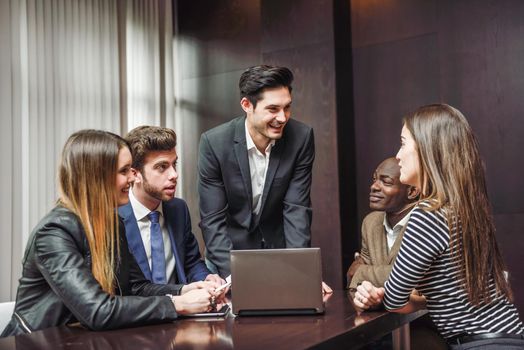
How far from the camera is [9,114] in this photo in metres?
3.99

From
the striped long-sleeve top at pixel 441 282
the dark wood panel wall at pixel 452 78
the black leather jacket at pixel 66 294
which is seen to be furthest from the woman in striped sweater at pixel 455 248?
the dark wood panel wall at pixel 452 78

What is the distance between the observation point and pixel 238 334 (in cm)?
158

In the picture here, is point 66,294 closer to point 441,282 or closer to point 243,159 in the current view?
point 441,282

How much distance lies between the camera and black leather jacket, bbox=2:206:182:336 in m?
1.69

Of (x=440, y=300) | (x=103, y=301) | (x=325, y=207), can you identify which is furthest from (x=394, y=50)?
(x=103, y=301)

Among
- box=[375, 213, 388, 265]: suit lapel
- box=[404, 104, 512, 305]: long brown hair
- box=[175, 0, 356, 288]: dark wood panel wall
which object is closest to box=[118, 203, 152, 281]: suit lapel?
box=[375, 213, 388, 265]: suit lapel

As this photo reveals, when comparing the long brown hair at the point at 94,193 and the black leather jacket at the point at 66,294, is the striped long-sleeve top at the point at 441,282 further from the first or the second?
the long brown hair at the point at 94,193

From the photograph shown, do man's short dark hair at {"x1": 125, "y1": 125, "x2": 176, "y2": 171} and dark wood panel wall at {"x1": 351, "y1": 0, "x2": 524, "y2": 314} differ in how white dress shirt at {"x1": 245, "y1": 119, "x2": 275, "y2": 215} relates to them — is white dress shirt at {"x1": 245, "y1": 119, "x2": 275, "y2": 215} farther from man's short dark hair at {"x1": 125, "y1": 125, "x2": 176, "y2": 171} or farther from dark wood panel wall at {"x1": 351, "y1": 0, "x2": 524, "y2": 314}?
dark wood panel wall at {"x1": 351, "y1": 0, "x2": 524, "y2": 314}

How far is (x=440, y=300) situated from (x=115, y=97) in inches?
141

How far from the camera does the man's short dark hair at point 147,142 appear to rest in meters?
2.68

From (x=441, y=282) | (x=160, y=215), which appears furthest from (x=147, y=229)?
(x=441, y=282)

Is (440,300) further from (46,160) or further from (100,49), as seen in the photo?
(100,49)

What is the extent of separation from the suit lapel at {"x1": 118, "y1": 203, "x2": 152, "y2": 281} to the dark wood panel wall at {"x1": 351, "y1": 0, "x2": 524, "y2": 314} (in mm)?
2308

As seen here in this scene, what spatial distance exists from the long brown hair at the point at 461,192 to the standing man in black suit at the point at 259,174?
3.66ft
